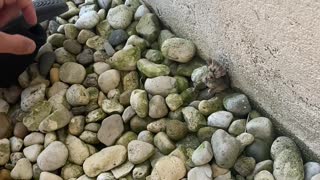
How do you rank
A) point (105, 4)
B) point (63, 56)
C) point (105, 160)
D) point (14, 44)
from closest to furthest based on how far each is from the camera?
1. point (14, 44)
2. point (105, 160)
3. point (63, 56)
4. point (105, 4)

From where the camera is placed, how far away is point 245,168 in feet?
3.63

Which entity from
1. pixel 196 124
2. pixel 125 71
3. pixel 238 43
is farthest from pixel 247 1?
pixel 125 71

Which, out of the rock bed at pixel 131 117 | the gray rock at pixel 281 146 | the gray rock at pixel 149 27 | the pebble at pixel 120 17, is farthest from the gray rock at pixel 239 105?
the pebble at pixel 120 17

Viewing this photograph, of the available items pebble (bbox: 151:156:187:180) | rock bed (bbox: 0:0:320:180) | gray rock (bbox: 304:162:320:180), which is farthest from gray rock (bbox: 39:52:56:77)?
gray rock (bbox: 304:162:320:180)

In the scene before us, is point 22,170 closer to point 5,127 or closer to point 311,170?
point 5,127

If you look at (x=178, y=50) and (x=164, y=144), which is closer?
(x=164, y=144)

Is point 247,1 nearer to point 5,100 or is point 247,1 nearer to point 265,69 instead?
point 265,69

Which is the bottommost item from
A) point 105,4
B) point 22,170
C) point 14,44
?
point 22,170

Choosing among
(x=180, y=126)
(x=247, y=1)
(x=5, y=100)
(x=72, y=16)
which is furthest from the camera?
(x=72, y=16)

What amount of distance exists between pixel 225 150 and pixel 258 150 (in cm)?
9

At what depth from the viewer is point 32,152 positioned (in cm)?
123

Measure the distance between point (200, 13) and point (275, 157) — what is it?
1.35 ft

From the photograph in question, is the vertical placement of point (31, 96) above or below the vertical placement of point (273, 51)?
below

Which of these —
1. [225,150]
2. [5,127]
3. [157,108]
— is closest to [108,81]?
[157,108]
